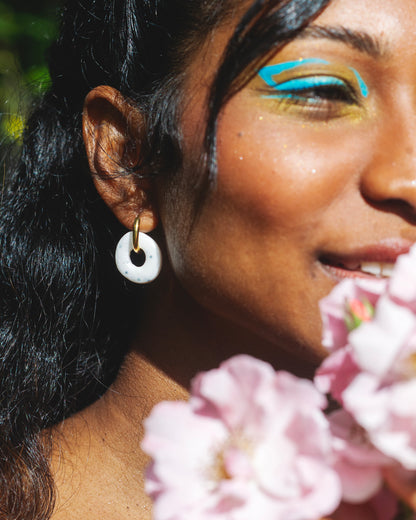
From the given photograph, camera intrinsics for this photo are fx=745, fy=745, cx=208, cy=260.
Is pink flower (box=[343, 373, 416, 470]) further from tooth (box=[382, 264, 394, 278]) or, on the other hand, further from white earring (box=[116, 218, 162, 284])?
white earring (box=[116, 218, 162, 284])

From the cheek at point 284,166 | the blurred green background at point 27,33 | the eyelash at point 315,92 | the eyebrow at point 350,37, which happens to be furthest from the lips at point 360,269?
the blurred green background at point 27,33

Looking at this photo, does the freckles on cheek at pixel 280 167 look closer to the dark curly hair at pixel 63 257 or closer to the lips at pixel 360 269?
the lips at pixel 360 269

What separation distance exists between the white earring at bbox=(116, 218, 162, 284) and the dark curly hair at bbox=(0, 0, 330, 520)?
20cm

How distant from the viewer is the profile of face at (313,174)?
1.76 meters

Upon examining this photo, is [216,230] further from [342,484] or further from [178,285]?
[342,484]

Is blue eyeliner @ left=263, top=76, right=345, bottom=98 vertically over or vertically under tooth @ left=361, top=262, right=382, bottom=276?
over

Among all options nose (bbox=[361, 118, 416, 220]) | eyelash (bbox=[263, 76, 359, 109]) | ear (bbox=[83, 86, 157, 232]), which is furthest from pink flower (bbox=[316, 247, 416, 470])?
ear (bbox=[83, 86, 157, 232])

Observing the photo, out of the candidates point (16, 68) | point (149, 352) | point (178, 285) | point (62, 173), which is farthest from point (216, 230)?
point (16, 68)

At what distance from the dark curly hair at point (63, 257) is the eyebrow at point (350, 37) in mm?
541

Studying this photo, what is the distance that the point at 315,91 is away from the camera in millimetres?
1915

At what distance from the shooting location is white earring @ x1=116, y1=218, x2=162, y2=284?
219 centimetres

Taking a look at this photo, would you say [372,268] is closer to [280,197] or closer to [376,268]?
[376,268]

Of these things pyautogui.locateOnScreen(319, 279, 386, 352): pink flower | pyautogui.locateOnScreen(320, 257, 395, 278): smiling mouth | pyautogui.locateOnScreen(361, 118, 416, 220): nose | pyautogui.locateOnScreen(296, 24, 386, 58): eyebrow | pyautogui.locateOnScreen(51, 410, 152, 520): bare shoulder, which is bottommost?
pyautogui.locateOnScreen(51, 410, 152, 520): bare shoulder

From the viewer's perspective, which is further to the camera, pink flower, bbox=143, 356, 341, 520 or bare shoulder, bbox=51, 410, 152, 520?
bare shoulder, bbox=51, 410, 152, 520
